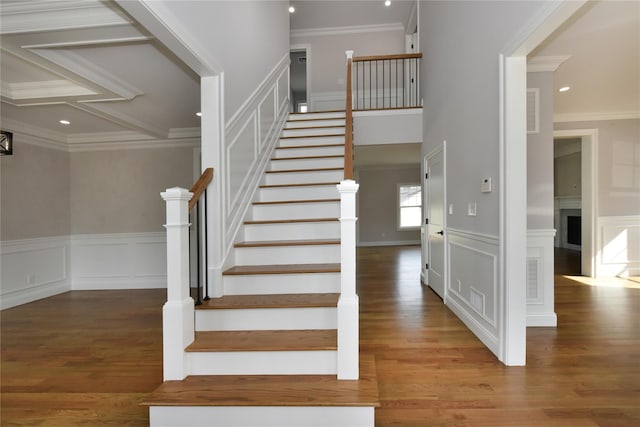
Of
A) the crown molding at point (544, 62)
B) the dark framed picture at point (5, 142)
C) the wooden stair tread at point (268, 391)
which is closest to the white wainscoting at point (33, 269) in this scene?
the dark framed picture at point (5, 142)

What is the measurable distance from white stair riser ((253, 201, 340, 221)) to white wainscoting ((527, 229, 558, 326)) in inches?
80.2

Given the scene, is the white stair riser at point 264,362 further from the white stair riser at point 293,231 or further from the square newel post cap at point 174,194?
the white stair riser at point 293,231

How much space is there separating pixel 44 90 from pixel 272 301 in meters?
3.44

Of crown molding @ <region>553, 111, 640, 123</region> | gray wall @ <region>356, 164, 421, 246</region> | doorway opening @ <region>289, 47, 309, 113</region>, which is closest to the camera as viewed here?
crown molding @ <region>553, 111, 640, 123</region>

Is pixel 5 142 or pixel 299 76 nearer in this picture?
pixel 5 142

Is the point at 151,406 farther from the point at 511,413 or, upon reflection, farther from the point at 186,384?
the point at 511,413

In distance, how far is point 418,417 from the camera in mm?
1813

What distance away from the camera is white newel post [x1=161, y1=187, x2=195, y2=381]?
1.95m

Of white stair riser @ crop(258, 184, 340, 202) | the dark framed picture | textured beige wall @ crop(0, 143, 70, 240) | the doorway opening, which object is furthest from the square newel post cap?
the doorway opening

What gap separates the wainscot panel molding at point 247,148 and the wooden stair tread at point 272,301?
0.43 m

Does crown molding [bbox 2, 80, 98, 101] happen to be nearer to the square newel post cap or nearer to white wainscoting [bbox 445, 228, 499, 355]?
the square newel post cap

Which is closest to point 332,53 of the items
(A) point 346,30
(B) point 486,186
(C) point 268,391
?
(A) point 346,30

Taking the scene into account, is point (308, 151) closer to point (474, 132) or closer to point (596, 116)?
point (474, 132)

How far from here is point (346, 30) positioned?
7.23 m
